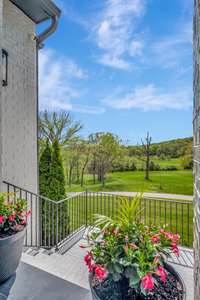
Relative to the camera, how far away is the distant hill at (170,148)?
7406 mm

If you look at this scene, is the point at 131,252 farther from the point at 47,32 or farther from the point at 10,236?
the point at 47,32

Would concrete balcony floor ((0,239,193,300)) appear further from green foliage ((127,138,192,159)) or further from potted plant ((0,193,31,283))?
green foliage ((127,138,192,159))

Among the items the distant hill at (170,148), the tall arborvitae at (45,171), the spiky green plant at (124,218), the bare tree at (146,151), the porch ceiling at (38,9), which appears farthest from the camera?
the bare tree at (146,151)

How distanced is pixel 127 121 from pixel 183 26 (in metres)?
5.13

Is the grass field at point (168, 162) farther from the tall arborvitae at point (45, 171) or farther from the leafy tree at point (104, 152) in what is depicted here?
the tall arborvitae at point (45, 171)

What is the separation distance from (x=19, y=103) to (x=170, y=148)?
624cm

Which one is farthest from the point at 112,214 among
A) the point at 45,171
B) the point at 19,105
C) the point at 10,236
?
the point at 19,105

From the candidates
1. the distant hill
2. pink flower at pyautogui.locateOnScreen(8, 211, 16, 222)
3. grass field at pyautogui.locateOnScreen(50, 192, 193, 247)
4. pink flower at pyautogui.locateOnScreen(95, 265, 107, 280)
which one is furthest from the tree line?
pink flower at pyautogui.locateOnScreen(95, 265, 107, 280)

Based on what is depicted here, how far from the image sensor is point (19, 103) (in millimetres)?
3674

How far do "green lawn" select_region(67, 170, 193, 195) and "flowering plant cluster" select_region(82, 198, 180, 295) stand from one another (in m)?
7.12

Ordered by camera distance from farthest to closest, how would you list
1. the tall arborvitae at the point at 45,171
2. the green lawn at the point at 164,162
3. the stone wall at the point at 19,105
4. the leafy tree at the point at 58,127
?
the green lawn at the point at 164,162
the leafy tree at the point at 58,127
the tall arborvitae at the point at 45,171
the stone wall at the point at 19,105

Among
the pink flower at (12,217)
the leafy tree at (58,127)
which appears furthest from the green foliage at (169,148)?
the pink flower at (12,217)

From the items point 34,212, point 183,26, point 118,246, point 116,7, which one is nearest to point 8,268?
point 118,246

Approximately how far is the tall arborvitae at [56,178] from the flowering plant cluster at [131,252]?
3155 mm
